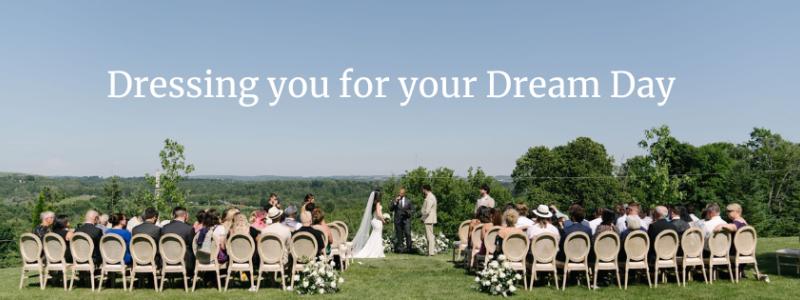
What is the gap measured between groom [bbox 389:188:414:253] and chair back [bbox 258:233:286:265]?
539 centimetres

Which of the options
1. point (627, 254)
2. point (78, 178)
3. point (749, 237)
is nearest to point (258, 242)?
point (627, 254)

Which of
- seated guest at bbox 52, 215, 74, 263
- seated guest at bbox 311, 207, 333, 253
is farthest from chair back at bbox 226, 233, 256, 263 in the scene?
seated guest at bbox 52, 215, 74, 263

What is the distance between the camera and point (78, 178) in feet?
174

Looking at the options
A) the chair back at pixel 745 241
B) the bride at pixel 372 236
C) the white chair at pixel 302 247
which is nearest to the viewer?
the white chair at pixel 302 247

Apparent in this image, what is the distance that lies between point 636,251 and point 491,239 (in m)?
2.10

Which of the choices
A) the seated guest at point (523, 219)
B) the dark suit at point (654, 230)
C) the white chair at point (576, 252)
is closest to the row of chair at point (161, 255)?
the seated guest at point (523, 219)

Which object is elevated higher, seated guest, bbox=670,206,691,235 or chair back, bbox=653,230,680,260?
seated guest, bbox=670,206,691,235

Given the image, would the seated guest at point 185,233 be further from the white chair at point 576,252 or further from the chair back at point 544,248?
the white chair at point 576,252

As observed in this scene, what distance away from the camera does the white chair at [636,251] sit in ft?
28.0

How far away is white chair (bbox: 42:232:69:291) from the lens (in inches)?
345

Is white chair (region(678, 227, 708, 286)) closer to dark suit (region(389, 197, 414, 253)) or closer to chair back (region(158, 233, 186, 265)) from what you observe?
dark suit (region(389, 197, 414, 253))

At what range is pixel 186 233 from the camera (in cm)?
866

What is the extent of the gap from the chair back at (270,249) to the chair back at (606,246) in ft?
14.3

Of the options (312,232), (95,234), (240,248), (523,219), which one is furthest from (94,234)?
(523,219)
